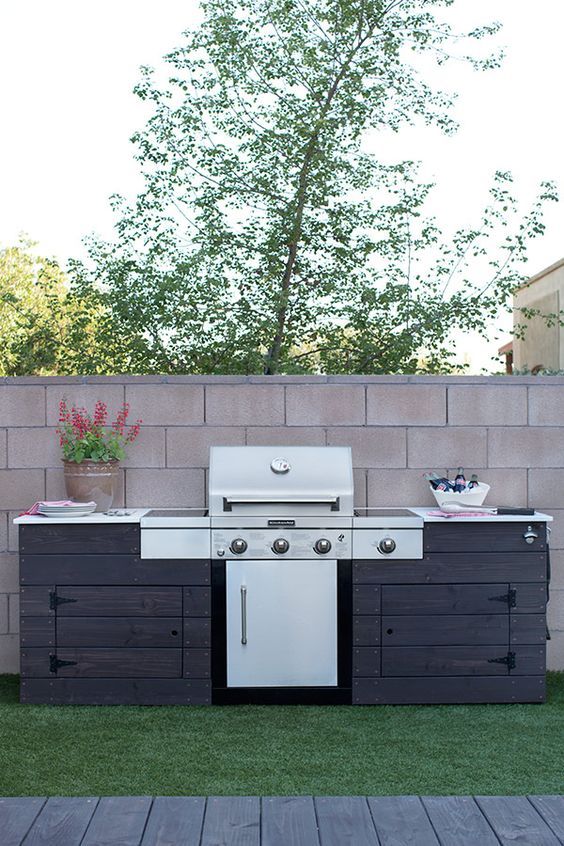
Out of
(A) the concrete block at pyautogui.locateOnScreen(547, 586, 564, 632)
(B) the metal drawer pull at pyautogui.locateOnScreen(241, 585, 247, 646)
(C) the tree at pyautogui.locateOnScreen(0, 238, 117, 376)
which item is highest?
(C) the tree at pyautogui.locateOnScreen(0, 238, 117, 376)

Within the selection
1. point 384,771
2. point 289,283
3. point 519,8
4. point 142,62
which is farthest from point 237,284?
point 384,771

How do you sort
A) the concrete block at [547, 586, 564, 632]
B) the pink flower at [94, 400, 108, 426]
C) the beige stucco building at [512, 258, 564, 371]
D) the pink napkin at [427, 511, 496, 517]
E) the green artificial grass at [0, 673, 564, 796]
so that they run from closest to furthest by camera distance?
the green artificial grass at [0, 673, 564, 796] → the pink napkin at [427, 511, 496, 517] → the pink flower at [94, 400, 108, 426] → the concrete block at [547, 586, 564, 632] → the beige stucco building at [512, 258, 564, 371]

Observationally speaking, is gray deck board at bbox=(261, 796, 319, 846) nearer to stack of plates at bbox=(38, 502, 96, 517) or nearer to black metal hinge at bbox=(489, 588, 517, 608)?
black metal hinge at bbox=(489, 588, 517, 608)

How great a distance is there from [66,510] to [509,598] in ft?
5.91

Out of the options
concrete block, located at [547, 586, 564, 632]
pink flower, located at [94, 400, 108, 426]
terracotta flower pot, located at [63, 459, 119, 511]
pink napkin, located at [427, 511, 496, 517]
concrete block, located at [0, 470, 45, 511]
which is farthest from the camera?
concrete block, located at [547, 586, 564, 632]

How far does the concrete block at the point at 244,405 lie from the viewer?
449 centimetres

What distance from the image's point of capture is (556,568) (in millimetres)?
4625

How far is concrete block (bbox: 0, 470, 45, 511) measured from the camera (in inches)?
178

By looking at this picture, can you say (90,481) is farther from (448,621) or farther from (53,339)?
(53,339)

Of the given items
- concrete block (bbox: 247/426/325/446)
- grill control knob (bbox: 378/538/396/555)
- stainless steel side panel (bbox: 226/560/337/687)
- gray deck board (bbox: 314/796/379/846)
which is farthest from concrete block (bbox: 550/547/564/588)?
gray deck board (bbox: 314/796/379/846)

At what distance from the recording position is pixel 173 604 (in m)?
3.95

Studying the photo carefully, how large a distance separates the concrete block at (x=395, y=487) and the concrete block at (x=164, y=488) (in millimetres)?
776

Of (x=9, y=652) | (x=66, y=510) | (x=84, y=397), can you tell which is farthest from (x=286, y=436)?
(x=9, y=652)

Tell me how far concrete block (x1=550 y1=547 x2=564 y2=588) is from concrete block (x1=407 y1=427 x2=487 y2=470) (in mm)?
539
